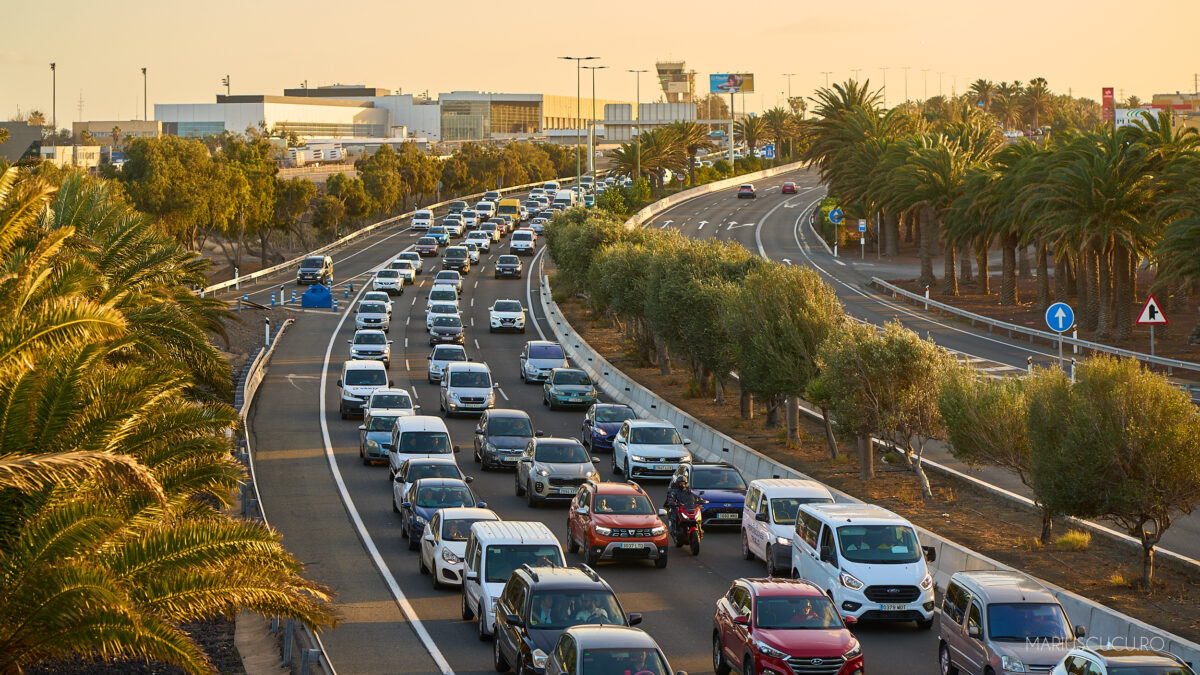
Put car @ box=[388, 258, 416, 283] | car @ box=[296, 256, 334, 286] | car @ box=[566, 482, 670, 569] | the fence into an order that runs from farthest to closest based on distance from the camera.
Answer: car @ box=[388, 258, 416, 283] → car @ box=[296, 256, 334, 286] → car @ box=[566, 482, 670, 569] → the fence

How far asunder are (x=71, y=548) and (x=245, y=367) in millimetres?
33950

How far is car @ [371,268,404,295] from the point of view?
6819cm

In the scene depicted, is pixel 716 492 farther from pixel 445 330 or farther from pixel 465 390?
pixel 445 330

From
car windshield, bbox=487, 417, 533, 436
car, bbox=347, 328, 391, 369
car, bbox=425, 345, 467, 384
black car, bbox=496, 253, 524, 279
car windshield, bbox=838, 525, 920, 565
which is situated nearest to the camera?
car windshield, bbox=838, 525, 920, 565

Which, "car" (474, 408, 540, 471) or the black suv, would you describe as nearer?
the black suv

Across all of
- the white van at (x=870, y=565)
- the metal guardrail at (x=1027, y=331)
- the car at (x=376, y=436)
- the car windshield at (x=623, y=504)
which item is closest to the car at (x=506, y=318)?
the metal guardrail at (x=1027, y=331)

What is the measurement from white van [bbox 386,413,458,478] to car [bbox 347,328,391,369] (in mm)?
16562

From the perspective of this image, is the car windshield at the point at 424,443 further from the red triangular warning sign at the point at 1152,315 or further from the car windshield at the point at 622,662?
the red triangular warning sign at the point at 1152,315

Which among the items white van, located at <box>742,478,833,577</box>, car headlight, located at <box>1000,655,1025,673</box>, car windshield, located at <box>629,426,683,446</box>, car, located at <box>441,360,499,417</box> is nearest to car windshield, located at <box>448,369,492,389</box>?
car, located at <box>441,360,499,417</box>

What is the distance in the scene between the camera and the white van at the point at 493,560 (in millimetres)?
18984

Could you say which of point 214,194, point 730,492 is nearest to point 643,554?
point 730,492

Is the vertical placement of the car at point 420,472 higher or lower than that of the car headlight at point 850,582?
higher

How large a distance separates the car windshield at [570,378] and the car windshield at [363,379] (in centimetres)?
562

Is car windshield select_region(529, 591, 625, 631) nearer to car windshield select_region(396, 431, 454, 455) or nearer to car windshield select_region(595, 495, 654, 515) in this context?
car windshield select_region(595, 495, 654, 515)
